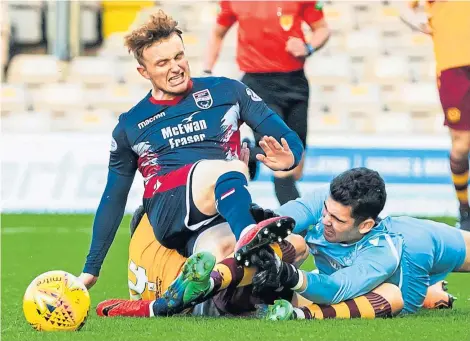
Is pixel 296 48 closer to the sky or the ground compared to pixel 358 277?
closer to the sky

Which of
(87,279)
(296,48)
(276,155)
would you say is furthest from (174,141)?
(296,48)

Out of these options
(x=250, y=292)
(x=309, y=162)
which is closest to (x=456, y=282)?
(x=250, y=292)

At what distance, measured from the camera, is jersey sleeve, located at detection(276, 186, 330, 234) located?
5902 mm

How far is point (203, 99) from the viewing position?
6.16m

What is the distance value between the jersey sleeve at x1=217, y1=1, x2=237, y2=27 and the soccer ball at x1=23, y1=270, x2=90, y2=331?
5118 millimetres

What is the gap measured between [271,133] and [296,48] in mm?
3747

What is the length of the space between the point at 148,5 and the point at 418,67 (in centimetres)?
369

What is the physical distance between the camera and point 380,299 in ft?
18.5

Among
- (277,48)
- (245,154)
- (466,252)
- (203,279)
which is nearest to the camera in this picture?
(203,279)

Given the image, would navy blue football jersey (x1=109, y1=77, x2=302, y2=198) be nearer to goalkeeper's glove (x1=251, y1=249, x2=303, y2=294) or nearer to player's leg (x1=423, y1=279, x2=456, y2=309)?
goalkeeper's glove (x1=251, y1=249, x2=303, y2=294)

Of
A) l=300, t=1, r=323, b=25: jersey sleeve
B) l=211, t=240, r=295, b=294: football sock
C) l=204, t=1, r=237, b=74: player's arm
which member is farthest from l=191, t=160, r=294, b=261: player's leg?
l=300, t=1, r=323, b=25: jersey sleeve

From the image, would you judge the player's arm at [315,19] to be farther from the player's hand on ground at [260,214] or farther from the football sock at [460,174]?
the player's hand on ground at [260,214]

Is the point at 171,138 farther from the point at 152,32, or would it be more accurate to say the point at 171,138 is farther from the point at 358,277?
the point at 358,277

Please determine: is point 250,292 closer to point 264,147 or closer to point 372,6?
point 264,147
